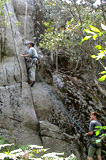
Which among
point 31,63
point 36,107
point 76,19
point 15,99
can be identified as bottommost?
point 36,107

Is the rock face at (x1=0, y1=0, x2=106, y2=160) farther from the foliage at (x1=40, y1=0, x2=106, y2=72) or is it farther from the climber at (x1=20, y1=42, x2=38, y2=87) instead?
the foliage at (x1=40, y1=0, x2=106, y2=72)

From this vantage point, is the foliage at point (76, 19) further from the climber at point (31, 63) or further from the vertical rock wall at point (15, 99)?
the vertical rock wall at point (15, 99)

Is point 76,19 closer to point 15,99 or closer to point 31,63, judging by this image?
point 31,63

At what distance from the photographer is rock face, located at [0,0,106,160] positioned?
775 centimetres

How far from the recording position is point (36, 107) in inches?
356

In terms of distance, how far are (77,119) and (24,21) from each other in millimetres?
8485

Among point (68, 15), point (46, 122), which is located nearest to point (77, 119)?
point (46, 122)

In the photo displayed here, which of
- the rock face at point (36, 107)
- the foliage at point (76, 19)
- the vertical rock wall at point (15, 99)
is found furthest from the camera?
the foliage at point (76, 19)

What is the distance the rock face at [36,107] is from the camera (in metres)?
7.75

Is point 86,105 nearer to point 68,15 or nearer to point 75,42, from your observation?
point 75,42

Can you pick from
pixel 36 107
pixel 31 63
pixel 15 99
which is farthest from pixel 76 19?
pixel 15 99

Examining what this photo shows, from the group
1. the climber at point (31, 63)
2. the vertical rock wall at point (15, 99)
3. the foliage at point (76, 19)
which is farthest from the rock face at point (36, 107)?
the foliage at point (76, 19)

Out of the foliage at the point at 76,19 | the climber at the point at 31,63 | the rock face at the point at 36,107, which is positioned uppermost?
the foliage at the point at 76,19

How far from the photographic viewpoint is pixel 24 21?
13828 mm
